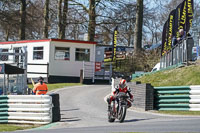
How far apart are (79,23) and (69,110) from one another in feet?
72.8

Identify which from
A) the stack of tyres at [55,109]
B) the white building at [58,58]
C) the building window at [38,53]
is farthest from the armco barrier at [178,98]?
the building window at [38,53]

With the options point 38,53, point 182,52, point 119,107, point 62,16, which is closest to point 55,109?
point 119,107

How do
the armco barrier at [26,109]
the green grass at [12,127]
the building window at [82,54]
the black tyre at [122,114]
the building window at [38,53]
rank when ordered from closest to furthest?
the black tyre at [122,114], the green grass at [12,127], the armco barrier at [26,109], the building window at [38,53], the building window at [82,54]

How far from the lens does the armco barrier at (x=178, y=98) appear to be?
51.6 feet

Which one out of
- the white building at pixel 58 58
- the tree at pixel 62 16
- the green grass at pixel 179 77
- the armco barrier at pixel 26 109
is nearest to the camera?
the armco barrier at pixel 26 109

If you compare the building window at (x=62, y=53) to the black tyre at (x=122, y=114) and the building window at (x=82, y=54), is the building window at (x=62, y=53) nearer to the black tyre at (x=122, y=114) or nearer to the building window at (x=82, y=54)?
the building window at (x=82, y=54)

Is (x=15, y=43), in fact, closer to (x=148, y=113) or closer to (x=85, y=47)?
(x=85, y=47)

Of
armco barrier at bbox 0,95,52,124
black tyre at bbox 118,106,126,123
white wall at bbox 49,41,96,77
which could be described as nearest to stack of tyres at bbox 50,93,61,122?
armco barrier at bbox 0,95,52,124

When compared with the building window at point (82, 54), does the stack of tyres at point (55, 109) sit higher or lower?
lower

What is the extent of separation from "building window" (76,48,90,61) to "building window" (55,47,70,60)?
2.86ft

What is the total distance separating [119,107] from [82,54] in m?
21.7

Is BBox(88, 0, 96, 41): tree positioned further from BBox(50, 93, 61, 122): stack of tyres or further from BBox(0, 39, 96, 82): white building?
BBox(50, 93, 61, 122): stack of tyres

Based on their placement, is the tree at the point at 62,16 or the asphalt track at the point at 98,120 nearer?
the asphalt track at the point at 98,120

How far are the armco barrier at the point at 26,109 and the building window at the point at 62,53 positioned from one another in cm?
1853
